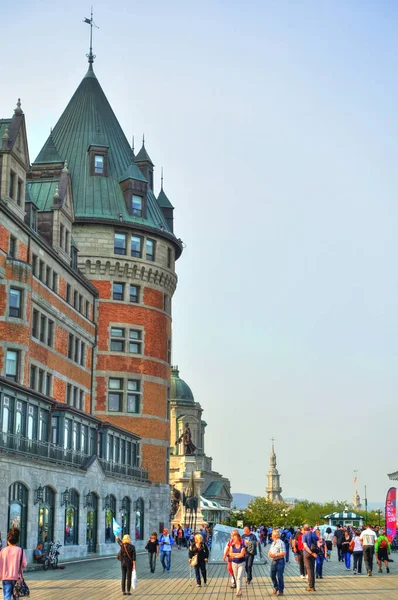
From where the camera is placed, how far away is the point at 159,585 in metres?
31.3

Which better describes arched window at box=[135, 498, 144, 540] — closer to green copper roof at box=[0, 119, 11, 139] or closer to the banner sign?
the banner sign

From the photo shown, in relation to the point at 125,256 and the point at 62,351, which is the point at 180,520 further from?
the point at 62,351

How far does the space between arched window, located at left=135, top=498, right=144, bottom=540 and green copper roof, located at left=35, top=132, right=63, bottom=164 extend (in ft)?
85.2

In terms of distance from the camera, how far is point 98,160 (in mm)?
75188

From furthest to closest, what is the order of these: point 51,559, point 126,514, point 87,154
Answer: point 87,154, point 126,514, point 51,559

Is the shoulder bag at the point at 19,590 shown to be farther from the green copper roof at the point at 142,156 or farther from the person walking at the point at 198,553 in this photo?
the green copper roof at the point at 142,156

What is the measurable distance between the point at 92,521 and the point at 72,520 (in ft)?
14.0

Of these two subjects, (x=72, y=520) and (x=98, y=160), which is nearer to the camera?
(x=72, y=520)

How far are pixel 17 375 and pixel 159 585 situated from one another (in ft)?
73.1

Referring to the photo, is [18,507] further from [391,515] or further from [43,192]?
[43,192]

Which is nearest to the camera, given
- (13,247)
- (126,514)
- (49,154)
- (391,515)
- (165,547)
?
(165,547)

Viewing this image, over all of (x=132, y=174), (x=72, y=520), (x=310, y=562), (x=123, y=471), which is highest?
(x=132, y=174)

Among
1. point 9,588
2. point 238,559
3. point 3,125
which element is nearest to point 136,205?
point 3,125

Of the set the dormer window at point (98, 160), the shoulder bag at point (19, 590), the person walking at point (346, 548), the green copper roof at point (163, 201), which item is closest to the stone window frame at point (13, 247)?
the person walking at point (346, 548)
